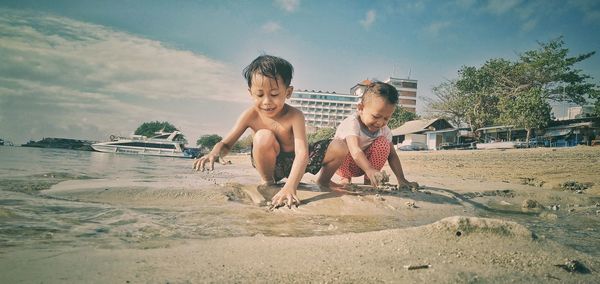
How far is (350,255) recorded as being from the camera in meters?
1.31

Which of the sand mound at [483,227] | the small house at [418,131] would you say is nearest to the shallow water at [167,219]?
the sand mound at [483,227]

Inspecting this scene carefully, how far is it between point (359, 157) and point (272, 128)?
88cm

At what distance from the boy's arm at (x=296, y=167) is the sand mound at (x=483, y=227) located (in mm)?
1245

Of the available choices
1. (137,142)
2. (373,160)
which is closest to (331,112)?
(137,142)

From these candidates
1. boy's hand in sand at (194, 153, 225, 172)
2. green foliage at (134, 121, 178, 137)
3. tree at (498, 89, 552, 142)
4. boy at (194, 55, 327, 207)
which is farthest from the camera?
green foliage at (134, 121, 178, 137)

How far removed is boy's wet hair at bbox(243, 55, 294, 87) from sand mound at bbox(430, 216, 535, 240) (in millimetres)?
1884

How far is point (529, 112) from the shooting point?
27016 millimetres

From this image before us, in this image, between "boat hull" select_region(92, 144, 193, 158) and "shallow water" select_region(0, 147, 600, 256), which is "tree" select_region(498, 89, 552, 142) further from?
"boat hull" select_region(92, 144, 193, 158)

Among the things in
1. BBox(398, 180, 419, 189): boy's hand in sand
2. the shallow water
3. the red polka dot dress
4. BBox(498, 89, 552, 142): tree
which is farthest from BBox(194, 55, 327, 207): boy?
BBox(498, 89, 552, 142): tree

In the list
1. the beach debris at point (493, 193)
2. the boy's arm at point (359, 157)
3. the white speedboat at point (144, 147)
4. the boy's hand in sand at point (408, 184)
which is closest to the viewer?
the boy's arm at point (359, 157)

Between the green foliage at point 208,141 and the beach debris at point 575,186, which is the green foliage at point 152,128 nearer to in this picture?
the green foliage at point 208,141

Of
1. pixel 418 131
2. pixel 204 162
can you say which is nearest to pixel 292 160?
pixel 204 162

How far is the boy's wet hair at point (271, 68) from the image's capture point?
9.53 feet

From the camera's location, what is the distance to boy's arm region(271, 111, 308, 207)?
2.62 metres
